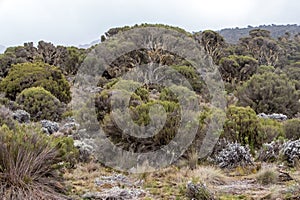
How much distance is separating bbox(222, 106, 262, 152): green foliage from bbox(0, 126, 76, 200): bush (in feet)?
13.2

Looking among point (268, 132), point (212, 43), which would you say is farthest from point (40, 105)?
point (212, 43)

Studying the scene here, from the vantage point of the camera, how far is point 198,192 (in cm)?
479

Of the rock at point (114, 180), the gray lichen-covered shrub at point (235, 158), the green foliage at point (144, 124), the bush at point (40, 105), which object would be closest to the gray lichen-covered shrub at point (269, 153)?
the gray lichen-covered shrub at point (235, 158)

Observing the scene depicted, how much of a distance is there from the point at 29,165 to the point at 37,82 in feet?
38.7

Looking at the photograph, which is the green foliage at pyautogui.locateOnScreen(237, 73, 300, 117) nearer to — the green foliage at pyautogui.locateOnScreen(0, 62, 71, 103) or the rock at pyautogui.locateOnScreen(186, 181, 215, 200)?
the green foliage at pyautogui.locateOnScreen(0, 62, 71, 103)

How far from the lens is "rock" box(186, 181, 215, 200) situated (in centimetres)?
478

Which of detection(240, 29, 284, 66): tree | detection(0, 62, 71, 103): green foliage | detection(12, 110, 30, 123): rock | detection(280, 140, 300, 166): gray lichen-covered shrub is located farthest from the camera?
detection(240, 29, 284, 66): tree

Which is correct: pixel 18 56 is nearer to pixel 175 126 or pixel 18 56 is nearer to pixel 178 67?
pixel 178 67

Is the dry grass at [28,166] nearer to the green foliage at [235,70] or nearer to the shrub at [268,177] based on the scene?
the shrub at [268,177]

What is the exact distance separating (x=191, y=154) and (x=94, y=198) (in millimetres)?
2550

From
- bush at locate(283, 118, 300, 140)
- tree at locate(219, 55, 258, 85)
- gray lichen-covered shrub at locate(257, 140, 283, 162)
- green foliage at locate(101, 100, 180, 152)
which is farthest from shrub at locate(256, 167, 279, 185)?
tree at locate(219, 55, 258, 85)

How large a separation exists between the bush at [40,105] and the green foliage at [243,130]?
6266mm

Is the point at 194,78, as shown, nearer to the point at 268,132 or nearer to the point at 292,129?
the point at 292,129

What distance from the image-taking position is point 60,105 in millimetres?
13352
